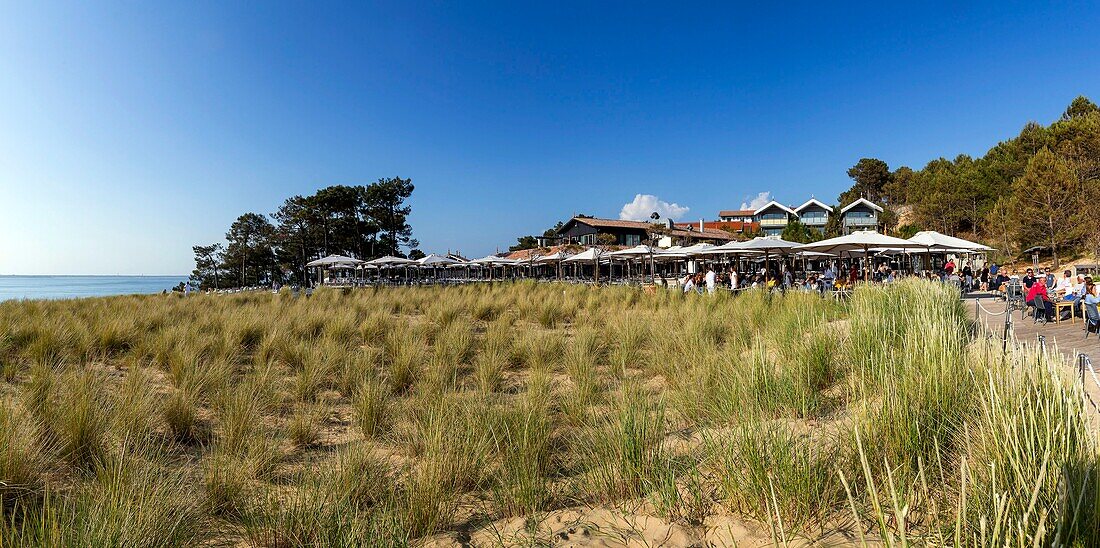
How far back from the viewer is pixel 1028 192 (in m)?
24.8

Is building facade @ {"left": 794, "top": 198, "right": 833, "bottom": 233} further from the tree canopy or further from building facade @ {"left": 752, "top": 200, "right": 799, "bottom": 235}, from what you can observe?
the tree canopy

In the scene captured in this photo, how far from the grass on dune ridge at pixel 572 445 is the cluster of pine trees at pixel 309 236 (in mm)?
35496

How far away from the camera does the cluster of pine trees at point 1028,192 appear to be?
23500 millimetres

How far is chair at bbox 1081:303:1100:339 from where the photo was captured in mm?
5762

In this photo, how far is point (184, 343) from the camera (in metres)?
6.44

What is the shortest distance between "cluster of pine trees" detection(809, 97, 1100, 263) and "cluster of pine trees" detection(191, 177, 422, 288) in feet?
138

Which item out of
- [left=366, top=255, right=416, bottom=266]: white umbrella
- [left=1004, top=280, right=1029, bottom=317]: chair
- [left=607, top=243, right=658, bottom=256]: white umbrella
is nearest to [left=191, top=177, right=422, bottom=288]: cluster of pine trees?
[left=366, top=255, right=416, bottom=266]: white umbrella

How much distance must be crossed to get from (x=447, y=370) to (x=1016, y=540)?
4.80 m

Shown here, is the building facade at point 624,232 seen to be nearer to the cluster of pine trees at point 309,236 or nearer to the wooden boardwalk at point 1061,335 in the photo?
the cluster of pine trees at point 309,236

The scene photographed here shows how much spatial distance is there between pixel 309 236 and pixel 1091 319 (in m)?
45.5

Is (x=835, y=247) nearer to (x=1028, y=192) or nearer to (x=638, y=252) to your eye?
(x=638, y=252)

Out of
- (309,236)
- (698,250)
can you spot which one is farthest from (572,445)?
(309,236)

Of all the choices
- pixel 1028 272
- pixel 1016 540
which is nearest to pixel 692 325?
pixel 1016 540

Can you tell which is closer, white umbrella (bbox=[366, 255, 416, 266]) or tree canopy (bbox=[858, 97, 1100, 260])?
tree canopy (bbox=[858, 97, 1100, 260])
